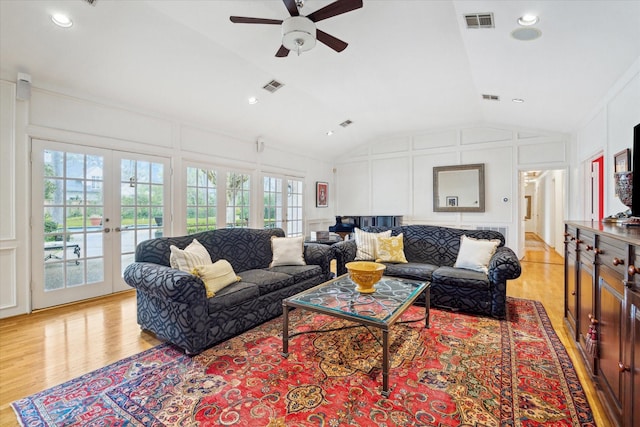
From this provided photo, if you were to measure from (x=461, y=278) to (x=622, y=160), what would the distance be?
73.5 inches

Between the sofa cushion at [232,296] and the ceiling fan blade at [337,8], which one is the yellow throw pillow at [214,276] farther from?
the ceiling fan blade at [337,8]

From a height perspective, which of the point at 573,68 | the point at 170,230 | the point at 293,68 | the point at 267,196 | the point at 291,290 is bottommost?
the point at 291,290

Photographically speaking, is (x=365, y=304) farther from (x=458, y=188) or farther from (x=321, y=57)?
(x=458, y=188)

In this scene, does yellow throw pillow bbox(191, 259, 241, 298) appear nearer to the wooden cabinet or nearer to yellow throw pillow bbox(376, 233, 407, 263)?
yellow throw pillow bbox(376, 233, 407, 263)

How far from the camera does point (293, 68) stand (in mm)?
3883

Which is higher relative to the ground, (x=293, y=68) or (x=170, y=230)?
(x=293, y=68)

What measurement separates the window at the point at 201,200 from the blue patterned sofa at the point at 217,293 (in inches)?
61.5

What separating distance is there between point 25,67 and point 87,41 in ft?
2.59

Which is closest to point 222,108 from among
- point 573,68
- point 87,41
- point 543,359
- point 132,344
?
point 87,41

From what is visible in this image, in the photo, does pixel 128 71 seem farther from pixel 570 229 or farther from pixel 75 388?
pixel 570 229

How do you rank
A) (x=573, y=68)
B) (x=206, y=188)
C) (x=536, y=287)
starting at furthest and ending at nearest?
1. (x=206, y=188)
2. (x=536, y=287)
3. (x=573, y=68)

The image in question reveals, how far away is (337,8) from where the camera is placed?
7.49 feet

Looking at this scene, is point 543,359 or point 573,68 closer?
point 543,359

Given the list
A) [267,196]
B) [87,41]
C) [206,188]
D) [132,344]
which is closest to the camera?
[132,344]
